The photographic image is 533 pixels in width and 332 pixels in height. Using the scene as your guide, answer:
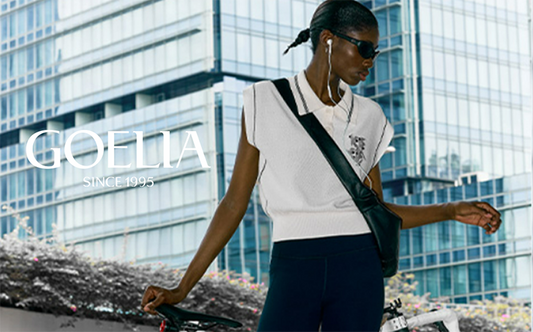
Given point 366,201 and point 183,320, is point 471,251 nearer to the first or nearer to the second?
point 183,320

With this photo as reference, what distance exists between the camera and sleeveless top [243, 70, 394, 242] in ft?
5.52

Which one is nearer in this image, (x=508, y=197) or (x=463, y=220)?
(x=463, y=220)

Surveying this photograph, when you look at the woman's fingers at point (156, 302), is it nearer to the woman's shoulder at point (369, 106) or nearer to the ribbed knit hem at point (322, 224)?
the ribbed knit hem at point (322, 224)

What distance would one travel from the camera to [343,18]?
1753 mm

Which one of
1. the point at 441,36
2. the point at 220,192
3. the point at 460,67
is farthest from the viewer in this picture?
the point at 460,67

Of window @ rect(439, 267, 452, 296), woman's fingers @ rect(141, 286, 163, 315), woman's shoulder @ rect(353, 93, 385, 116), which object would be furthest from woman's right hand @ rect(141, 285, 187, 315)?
window @ rect(439, 267, 452, 296)

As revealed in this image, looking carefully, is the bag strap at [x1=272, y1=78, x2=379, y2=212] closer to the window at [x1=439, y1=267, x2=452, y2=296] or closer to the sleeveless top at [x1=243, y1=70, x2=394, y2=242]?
the sleeveless top at [x1=243, y1=70, x2=394, y2=242]

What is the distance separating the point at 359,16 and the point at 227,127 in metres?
19.7

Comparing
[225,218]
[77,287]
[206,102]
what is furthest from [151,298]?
[206,102]

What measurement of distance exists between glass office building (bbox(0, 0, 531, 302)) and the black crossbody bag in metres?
15.1

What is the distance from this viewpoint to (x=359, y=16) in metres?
1.75

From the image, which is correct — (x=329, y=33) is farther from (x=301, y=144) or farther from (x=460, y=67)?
(x=460, y=67)

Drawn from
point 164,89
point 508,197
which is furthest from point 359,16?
point 164,89

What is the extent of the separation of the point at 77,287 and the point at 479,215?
5.02 meters
